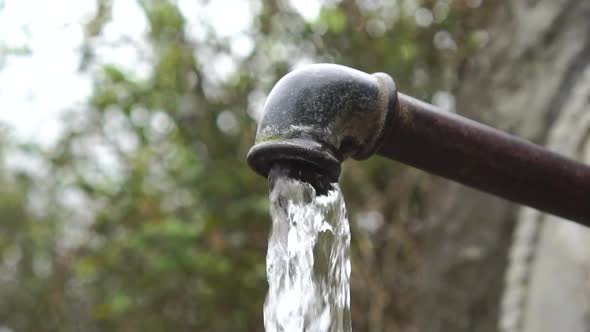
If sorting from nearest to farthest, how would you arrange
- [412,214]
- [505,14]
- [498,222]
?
1. [498,222]
2. [505,14]
3. [412,214]

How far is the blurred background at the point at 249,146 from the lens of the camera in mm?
1945

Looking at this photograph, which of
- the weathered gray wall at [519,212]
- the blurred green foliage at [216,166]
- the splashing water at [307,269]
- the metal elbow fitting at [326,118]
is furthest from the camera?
the blurred green foliage at [216,166]

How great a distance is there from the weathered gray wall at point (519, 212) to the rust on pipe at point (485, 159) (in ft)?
3.00

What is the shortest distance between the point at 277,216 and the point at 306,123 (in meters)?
0.14

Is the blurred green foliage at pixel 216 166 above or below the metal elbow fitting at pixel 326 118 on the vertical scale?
above

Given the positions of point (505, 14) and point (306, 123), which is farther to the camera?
point (505, 14)

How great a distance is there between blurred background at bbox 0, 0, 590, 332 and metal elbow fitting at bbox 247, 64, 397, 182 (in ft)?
4.03

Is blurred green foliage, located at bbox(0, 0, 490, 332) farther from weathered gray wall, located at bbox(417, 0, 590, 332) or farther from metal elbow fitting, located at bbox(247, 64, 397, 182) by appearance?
metal elbow fitting, located at bbox(247, 64, 397, 182)

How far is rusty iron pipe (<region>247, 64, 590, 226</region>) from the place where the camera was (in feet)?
2.34

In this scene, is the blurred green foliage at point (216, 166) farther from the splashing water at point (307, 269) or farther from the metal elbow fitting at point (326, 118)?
the metal elbow fitting at point (326, 118)

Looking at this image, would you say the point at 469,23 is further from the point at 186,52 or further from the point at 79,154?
the point at 79,154

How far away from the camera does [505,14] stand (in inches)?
83.5

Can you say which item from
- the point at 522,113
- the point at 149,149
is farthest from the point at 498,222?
the point at 149,149

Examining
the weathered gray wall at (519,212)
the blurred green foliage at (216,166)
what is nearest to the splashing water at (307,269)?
the weathered gray wall at (519,212)
